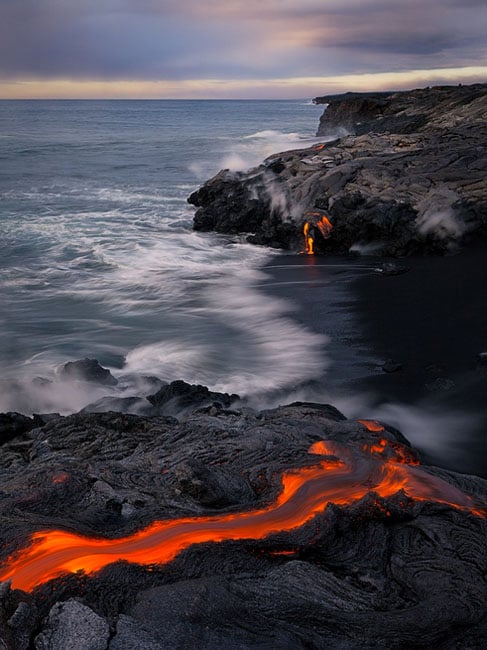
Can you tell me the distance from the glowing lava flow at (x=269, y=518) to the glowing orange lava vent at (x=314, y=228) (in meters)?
12.0

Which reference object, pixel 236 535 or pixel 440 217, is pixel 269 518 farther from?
pixel 440 217

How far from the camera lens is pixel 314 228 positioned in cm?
1758

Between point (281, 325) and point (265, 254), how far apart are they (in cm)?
578

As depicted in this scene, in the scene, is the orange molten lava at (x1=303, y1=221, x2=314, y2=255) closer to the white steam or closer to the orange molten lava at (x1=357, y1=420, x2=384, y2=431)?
the white steam

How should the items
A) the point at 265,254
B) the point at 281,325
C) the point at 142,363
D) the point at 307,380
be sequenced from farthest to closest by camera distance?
1. the point at 265,254
2. the point at 281,325
3. the point at 142,363
4. the point at 307,380

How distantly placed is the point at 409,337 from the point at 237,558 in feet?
25.2

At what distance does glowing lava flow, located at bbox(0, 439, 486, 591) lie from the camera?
4.03 meters

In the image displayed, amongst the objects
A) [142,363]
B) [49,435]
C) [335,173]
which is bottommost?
[142,363]

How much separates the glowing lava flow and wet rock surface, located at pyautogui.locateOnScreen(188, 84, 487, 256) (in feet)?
38.7

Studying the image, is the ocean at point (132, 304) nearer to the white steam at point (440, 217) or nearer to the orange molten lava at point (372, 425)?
the orange molten lava at point (372, 425)

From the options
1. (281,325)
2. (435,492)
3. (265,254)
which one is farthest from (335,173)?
(435,492)

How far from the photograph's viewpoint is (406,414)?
861cm

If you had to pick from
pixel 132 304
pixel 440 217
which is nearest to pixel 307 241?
pixel 440 217

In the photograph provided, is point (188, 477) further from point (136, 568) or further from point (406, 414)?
point (406, 414)
